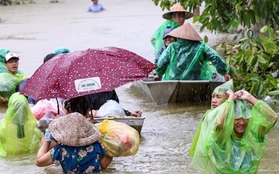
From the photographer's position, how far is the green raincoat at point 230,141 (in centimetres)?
547

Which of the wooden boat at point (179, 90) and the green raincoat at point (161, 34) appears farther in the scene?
the green raincoat at point (161, 34)

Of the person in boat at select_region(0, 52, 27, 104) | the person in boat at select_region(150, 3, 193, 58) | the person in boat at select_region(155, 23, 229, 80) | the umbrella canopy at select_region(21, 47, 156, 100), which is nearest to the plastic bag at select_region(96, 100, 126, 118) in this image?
the umbrella canopy at select_region(21, 47, 156, 100)

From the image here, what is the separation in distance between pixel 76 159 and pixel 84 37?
14820mm

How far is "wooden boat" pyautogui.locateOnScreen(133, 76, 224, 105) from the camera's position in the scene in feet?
35.6

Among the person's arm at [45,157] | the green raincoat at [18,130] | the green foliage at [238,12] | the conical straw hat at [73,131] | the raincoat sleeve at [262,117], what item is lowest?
the green raincoat at [18,130]

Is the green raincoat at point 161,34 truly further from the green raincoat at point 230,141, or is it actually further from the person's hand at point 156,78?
the green raincoat at point 230,141

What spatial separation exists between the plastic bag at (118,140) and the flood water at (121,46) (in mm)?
1204

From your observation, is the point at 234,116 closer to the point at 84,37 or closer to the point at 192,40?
the point at 192,40

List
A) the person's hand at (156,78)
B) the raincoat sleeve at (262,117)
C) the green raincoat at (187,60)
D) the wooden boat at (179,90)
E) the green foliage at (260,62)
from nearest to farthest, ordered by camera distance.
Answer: the raincoat sleeve at (262,117) < the green foliage at (260,62) < the green raincoat at (187,60) < the wooden boat at (179,90) < the person's hand at (156,78)

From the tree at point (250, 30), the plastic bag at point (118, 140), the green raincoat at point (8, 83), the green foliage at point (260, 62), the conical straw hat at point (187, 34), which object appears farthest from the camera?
the green raincoat at point (8, 83)

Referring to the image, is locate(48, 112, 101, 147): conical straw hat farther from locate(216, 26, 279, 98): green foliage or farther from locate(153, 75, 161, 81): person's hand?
locate(153, 75, 161, 81): person's hand

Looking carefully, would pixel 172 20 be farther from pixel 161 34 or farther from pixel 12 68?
pixel 12 68

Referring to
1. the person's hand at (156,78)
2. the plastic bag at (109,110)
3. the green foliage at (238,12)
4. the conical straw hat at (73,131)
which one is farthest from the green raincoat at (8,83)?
the conical straw hat at (73,131)

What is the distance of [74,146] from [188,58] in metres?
5.12
